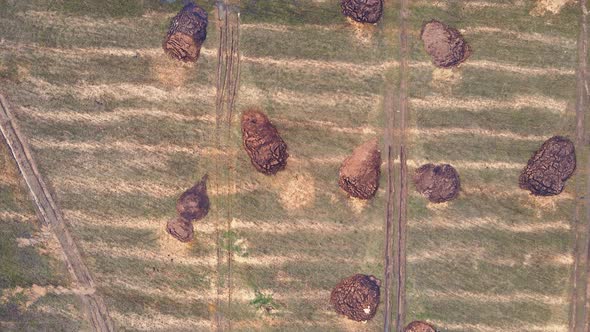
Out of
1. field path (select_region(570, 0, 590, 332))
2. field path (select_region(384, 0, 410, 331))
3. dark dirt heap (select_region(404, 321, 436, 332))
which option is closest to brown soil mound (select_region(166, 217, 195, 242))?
field path (select_region(384, 0, 410, 331))

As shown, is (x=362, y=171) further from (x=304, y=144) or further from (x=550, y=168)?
(x=550, y=168)

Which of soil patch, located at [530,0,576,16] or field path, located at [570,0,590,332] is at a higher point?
soil patch, located at [530,0,576,16]

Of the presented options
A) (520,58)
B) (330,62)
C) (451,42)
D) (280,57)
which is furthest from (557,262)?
(280,57)

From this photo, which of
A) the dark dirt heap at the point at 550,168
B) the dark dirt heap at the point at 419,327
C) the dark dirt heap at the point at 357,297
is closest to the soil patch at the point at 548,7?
the dark dirt heap at the point at 550,168

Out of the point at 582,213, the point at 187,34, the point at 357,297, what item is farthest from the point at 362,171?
the point at 582,213

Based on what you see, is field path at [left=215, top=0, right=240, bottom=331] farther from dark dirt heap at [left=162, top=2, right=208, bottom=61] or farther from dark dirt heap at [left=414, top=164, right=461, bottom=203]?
dark dirt heap at [left=414, top=164, right=461, bottom=203]
